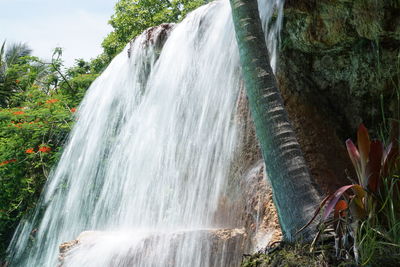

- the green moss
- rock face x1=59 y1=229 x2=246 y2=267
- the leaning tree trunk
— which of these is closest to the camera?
the green moss

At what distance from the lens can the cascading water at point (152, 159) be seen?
496 cm

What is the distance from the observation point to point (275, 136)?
133 inches

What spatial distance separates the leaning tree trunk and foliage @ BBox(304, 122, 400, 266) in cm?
22

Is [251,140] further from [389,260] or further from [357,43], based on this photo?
[389,260]

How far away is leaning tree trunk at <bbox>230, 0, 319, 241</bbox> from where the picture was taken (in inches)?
125

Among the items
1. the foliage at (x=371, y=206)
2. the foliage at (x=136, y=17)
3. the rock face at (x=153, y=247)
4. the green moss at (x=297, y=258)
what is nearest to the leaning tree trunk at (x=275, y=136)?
the green moss at (x=297, y=258)

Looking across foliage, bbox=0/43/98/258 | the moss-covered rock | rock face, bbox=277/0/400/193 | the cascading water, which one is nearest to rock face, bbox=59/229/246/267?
the cascading water

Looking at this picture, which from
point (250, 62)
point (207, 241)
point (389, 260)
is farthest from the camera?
point (207, 241)

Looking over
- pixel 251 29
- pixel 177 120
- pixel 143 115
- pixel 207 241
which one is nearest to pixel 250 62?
pixel 251 29

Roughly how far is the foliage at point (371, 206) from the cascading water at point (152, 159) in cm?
151

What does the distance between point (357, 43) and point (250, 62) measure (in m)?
2.03

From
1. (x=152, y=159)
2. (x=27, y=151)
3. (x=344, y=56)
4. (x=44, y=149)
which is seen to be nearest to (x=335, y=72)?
(x=344, y=56)

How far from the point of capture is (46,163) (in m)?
9.72

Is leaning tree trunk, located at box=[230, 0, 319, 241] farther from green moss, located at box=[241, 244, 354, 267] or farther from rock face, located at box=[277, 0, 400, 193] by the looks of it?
rock face, located at box=[277, 0, 400, 193]
